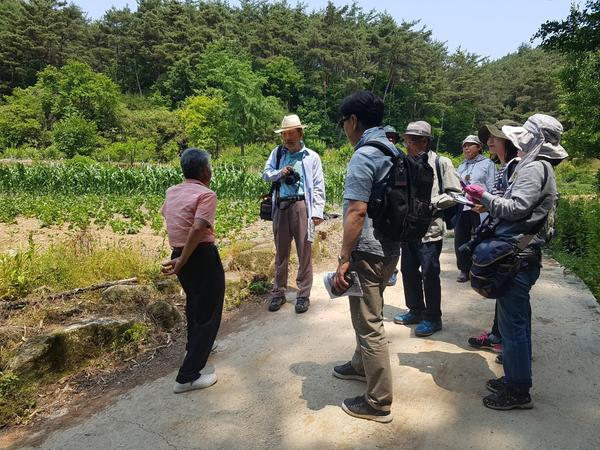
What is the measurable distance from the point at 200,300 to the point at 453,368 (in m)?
1.98

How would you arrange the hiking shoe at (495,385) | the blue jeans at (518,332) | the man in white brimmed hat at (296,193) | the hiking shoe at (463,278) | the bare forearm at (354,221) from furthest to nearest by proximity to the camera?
the hiking shoe at (463,278), the man in white brimmed hat at (296,193), the hiking shoe at (495,385), the blue jeans at (518,332), the bare forearm at (354,221)

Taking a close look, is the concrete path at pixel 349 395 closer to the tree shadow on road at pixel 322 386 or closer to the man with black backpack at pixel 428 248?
the tree shadow on road at pixel 322 386

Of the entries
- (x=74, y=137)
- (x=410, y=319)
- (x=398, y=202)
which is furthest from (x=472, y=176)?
(x=74, y=137)

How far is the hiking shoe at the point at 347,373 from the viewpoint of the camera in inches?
124

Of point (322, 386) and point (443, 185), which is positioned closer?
point (322, 386)

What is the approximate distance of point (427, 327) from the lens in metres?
3.77

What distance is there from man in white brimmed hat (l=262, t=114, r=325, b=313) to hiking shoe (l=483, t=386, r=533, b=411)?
7.49 feet

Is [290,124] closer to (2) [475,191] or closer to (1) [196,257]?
(1) [196,257]

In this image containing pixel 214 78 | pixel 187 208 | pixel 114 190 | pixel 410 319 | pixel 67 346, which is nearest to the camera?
pixel 187 208

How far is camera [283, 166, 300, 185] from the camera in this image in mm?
4385

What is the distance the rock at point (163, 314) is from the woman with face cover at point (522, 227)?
10.1 ft

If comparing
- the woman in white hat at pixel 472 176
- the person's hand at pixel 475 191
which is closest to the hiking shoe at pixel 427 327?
the woman in white hat at pixel 472 176

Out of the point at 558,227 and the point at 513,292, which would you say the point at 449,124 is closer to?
the point at 558,227

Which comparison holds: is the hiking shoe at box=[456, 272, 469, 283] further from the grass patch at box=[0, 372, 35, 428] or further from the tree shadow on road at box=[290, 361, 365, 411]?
the grass patch at box=[0, 372, 35, 428]
